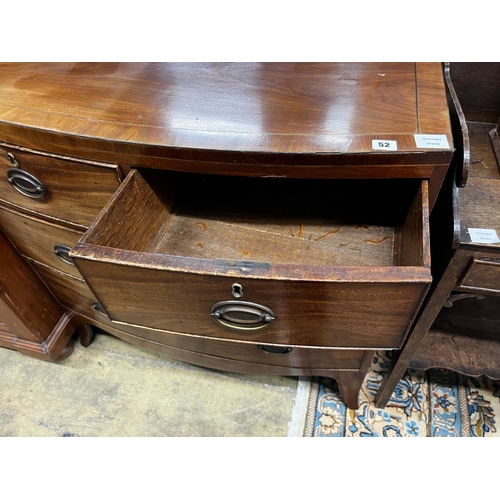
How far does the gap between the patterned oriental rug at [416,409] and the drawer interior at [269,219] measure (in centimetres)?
47

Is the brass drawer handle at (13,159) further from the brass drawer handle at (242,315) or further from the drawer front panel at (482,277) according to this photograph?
the drawer front panel at (482,277)

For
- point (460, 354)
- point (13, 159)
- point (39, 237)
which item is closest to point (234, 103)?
point (13, 159)

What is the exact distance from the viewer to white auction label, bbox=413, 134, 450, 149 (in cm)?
46

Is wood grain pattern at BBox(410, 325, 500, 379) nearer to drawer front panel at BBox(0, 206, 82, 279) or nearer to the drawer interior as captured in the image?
the drawer interior

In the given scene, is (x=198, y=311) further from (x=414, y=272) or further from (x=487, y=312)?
(x=487, y=312)

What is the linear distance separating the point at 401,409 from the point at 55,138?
2.88 feet

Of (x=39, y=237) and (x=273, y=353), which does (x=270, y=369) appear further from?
(x=39, y=237)

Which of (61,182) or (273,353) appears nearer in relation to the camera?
(61,182)

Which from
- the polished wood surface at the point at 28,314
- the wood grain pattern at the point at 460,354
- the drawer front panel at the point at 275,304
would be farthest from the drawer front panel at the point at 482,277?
the polished wood surface at the point at 28,314

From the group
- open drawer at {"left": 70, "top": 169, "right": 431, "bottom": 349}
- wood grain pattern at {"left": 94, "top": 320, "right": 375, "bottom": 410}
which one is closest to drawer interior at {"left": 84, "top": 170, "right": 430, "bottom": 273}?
open drawer at {"left": 70, "top": 169, "right": 431, "bottom": 349}

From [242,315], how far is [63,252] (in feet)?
1.35

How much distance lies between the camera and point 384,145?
471 millimetres

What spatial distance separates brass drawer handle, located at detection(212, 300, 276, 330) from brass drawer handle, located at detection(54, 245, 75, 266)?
0.36 m

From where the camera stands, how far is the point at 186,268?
1.42 feet
